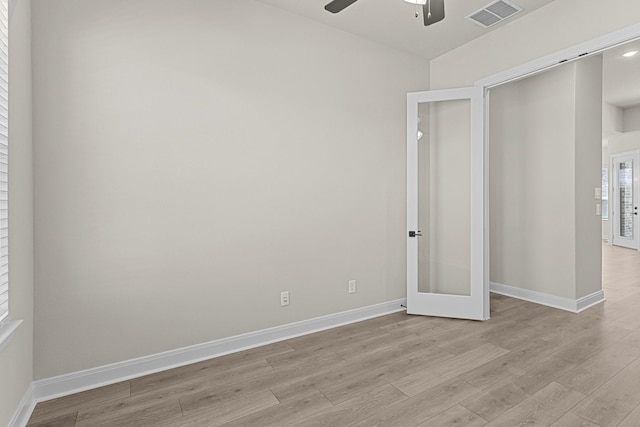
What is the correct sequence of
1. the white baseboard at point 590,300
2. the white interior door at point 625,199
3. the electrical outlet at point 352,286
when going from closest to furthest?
1. the electrical outlet at point 352,286
2. the white baseboard at point 590,300
3. the white interior door at point 625,199

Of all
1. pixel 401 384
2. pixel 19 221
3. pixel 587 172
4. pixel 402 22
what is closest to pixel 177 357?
pixel 19 221

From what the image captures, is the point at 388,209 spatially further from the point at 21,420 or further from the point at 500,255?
the point at 21,420

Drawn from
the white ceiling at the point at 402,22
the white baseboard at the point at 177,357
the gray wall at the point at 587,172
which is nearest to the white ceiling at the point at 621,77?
the gray wall at the point at 587,172

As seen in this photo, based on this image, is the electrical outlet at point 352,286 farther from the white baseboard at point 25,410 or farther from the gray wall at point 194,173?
the white baseboard at point 25,410

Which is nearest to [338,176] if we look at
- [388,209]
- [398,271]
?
[388,209]

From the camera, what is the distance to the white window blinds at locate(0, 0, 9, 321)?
5.25ft

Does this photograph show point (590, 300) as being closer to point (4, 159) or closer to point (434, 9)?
point (434, 9)

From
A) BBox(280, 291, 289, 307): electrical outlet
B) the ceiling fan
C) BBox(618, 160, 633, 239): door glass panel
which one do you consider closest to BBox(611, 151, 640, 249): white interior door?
BBox(618, 160, 633, 239): door glass panel

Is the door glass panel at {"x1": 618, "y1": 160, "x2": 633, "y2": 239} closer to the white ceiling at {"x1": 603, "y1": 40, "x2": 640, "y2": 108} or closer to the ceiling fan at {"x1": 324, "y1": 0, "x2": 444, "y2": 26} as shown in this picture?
the white ceiling at {"x1": 603, "y1": 40, "x2": 640, "y2": 108}

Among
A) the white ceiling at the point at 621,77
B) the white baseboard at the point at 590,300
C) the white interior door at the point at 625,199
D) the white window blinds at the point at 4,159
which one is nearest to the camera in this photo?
the white window blinds at the point at 4,159

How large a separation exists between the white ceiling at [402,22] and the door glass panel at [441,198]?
668mm

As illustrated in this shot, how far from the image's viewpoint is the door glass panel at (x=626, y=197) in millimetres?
7977

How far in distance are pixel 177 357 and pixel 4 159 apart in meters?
1.69

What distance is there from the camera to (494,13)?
303 centimetres
